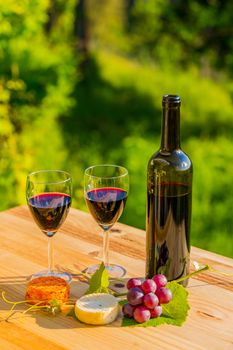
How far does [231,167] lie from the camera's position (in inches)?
180

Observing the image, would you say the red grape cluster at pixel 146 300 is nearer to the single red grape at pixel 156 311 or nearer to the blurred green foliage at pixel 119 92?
the single red grape at pixel 156 311

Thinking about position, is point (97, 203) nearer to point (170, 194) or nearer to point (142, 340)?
point (170, 194)

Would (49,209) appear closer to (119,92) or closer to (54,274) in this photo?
(54,274)

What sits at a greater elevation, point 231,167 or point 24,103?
point 24,103

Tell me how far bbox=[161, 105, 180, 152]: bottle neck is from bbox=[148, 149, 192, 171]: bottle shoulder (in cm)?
2

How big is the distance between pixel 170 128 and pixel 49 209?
1.22 ft

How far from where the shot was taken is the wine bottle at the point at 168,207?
1.67m

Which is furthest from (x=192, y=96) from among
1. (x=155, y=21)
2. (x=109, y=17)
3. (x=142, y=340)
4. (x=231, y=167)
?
(x=142, y=340)

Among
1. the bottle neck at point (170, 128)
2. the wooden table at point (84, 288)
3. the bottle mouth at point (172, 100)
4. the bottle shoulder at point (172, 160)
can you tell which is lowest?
the wooden table at point (84, 288)

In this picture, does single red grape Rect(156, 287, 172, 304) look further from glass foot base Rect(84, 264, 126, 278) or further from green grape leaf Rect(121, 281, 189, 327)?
glass foot base Rect(84, 264, 126, 278)

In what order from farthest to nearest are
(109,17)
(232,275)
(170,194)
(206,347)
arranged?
(109,17)
(232,275)
(170,194)
(206,347)

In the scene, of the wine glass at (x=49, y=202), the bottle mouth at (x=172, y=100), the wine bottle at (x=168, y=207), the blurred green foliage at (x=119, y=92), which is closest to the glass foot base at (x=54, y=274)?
the wine glass at (x=49, y=202)

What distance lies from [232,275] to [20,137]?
9.01ft

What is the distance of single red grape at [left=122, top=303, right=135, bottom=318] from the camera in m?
1.57
